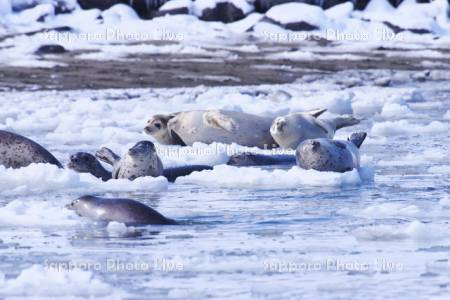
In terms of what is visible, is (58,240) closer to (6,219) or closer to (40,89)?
(6,219)

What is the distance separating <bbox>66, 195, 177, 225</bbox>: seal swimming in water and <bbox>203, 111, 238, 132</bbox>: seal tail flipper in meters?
3.96

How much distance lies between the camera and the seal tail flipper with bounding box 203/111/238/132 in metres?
10.2

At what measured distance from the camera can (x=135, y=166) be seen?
312 inches

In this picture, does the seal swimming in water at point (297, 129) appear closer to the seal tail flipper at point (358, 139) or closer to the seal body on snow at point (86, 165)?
the seal tail flipper at point (358, 139)

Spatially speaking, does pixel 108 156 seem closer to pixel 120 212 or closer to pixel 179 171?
pixel 179 171

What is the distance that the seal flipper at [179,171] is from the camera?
8.19 metres

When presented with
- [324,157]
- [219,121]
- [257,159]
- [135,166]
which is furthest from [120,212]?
[219,121]

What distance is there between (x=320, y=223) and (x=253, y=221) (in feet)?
1.09

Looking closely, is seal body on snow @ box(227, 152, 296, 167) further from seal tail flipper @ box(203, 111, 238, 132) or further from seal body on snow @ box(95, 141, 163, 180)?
seal tail flipper @ box(203, 111, 238, 132)

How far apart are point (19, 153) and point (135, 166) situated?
92cm

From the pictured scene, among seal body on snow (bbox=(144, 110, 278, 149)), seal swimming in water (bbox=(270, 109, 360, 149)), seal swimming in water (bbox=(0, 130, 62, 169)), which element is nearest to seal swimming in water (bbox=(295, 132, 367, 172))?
seal swimming in water (bbox=(270, 109, 360, 149))

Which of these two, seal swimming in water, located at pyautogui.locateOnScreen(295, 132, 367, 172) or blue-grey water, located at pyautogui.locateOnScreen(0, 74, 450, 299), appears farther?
seal swimming in water, located at pyautogui.locateOnScreen(295, 132, 367, 172)

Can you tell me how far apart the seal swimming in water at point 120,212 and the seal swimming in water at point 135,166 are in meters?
1.62

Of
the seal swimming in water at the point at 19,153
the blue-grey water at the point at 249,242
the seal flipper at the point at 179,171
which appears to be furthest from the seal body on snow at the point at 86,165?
the blue-grey water at the point at 249,242
